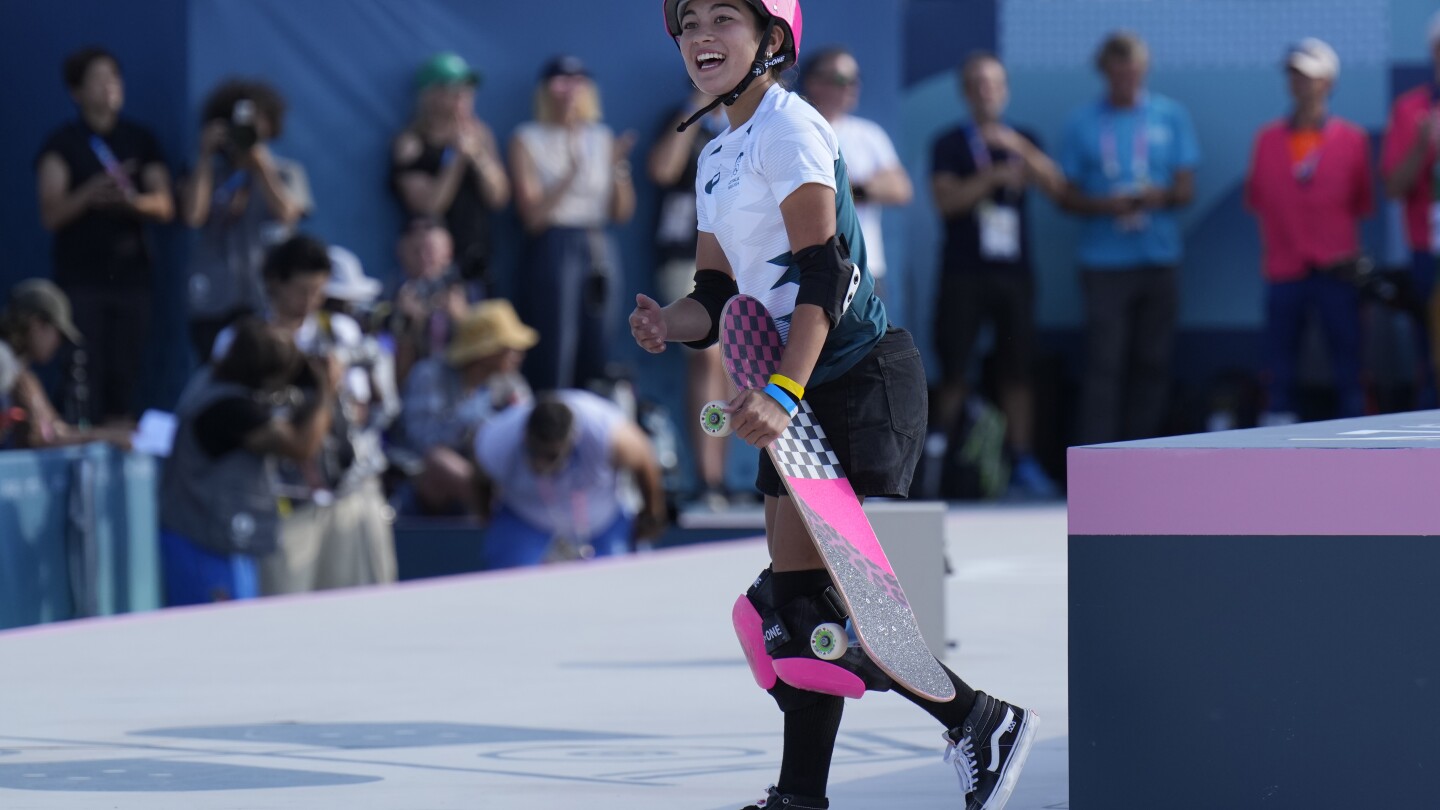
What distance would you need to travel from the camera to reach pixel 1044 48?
43.0ft

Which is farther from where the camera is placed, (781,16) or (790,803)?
(781,16)

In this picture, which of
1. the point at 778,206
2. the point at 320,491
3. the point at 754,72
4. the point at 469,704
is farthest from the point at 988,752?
the point at 320,491

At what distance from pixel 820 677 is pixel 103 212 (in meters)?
7.48

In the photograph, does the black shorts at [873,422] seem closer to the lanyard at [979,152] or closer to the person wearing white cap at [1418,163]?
the lanyard at [979,152]

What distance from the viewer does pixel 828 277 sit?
3613mm

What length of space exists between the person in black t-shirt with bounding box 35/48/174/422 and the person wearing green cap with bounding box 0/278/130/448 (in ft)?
3.33

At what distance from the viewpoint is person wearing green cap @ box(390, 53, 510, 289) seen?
1106 cm

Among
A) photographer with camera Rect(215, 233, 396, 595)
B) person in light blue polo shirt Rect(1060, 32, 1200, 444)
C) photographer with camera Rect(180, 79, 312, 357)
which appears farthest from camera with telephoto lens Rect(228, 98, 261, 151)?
person in light blue polo shirt Rect(1060, 32, 1200, 444)

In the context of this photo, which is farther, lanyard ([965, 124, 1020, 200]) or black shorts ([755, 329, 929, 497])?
lanyard ([965, 124, 1020, 200])

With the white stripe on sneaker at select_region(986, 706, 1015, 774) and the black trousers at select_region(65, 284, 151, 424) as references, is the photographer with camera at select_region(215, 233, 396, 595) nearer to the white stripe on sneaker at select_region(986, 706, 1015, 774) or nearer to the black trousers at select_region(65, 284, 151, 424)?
the black trousers at select_region(65, 284, 151, 424)

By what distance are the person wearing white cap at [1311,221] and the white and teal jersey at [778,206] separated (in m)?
8.18

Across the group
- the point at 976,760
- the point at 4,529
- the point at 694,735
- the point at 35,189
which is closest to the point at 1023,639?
the point at 694,735

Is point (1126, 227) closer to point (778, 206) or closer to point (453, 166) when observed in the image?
point (453, 166)

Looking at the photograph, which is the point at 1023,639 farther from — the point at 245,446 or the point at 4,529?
the point at 4,529
